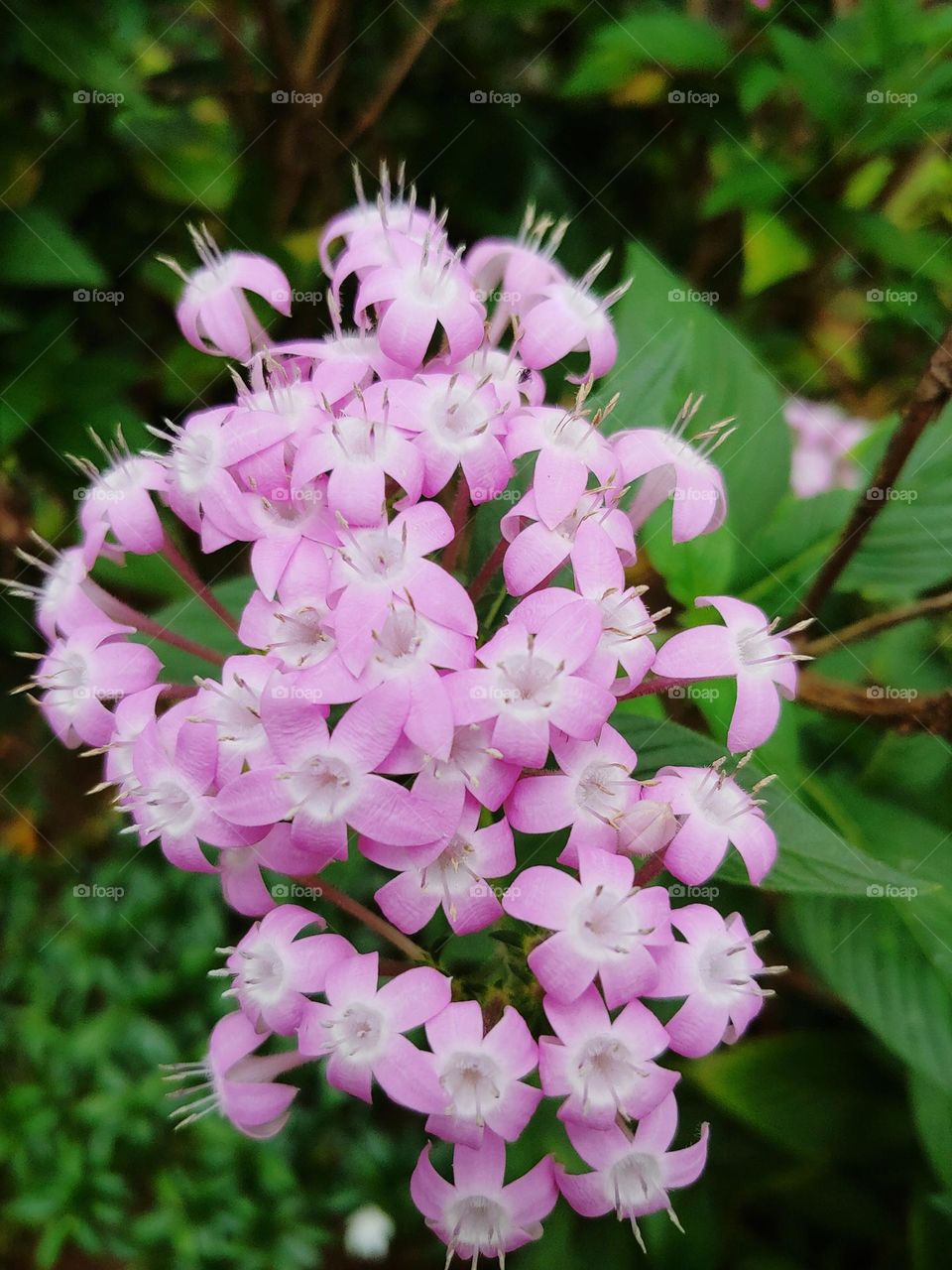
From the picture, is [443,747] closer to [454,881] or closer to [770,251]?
[454,881]

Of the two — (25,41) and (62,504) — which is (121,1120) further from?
(25,41)

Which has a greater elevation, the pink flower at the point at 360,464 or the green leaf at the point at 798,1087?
the pink flower at the point at 360,464

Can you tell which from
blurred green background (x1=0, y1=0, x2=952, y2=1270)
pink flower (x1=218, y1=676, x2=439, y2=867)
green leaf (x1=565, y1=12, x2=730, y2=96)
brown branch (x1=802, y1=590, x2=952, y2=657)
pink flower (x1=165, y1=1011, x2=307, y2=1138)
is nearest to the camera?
pink flower (x1=218, y1=676, x2=439, y2=867)

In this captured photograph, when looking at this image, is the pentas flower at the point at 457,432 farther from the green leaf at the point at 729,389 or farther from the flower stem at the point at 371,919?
the green leaf at the point at 729,389

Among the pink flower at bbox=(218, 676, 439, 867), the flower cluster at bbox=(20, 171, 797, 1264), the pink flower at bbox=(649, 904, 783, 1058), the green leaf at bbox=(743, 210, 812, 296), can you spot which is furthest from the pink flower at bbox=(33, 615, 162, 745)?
the green leaf at bbox=(743, 210, 812, 296)

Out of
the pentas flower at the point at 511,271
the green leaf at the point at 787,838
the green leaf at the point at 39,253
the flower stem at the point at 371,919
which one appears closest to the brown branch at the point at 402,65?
the green leaf at the point at 39,253

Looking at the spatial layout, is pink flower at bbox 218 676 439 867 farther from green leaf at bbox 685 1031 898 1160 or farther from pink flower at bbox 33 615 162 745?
green leaf at bbox 685 1031 898 1160
